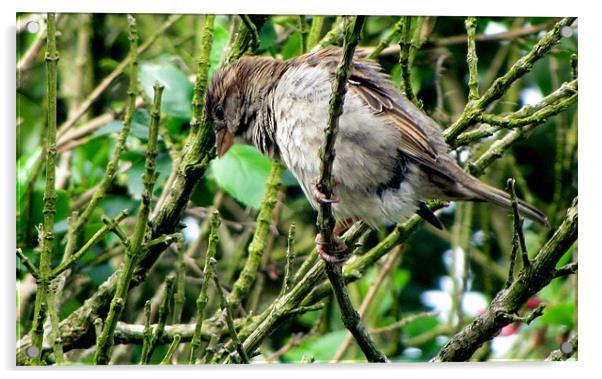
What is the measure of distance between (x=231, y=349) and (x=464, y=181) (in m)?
0.96

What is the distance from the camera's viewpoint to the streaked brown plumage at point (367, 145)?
2.68 metres

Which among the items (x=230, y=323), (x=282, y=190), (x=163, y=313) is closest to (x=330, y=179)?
(x=230, y=323)

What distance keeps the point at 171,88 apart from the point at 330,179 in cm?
106

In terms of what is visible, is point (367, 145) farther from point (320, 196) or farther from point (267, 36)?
point (267, 36)

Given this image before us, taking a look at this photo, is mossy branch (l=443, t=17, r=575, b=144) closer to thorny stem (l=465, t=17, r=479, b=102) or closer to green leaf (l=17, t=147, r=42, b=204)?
thorny stem (l=465, t=17, r=479, b=102)

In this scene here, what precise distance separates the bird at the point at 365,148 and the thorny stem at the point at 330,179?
0.04 meters

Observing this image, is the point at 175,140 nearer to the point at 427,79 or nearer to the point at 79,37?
the point at 79,37

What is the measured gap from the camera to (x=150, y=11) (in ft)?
10.5

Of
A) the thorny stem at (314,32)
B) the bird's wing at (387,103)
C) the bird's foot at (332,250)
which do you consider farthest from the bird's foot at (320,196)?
the thorny stem at (314,32)

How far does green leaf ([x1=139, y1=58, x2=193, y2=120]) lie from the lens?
3.38 meters

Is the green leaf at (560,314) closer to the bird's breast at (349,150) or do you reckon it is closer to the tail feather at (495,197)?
the tail feather at (495,197)

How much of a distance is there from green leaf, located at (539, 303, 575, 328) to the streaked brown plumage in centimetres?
66
